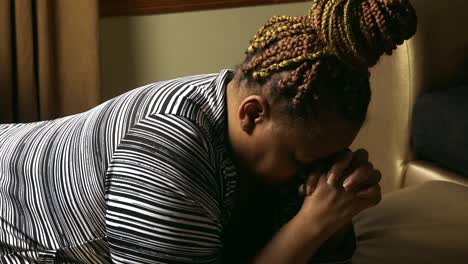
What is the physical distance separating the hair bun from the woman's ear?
116 millimetres

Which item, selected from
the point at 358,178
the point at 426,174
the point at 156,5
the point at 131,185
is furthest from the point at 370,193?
the point at 156,5

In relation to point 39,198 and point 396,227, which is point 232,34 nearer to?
point 396,227

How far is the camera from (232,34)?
8.49 feet

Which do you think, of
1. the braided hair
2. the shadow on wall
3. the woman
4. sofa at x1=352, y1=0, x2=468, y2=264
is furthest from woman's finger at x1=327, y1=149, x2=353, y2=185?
the shadow on wall

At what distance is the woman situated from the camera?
2.80 feet

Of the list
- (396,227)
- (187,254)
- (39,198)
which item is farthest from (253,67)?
(396,227)

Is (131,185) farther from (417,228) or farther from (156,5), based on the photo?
(156,5)

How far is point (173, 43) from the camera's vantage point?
254 centimetres

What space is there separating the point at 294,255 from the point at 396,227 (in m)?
0.36

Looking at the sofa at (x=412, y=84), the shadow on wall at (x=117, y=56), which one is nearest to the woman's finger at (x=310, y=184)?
the sofa at (x=412, y=84)

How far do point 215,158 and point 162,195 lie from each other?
10 cm

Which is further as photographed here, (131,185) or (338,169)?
(338,169)

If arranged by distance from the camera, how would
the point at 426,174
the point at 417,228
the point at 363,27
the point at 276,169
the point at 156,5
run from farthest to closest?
the point at 156,5
the point at 426,174
the point at 417,228
the point at 276,169
the point at 363,27

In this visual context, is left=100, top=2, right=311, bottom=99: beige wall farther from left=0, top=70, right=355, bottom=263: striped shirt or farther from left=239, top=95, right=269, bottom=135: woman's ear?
left=239, top=95, right=269, bottom=135: woman's ear
